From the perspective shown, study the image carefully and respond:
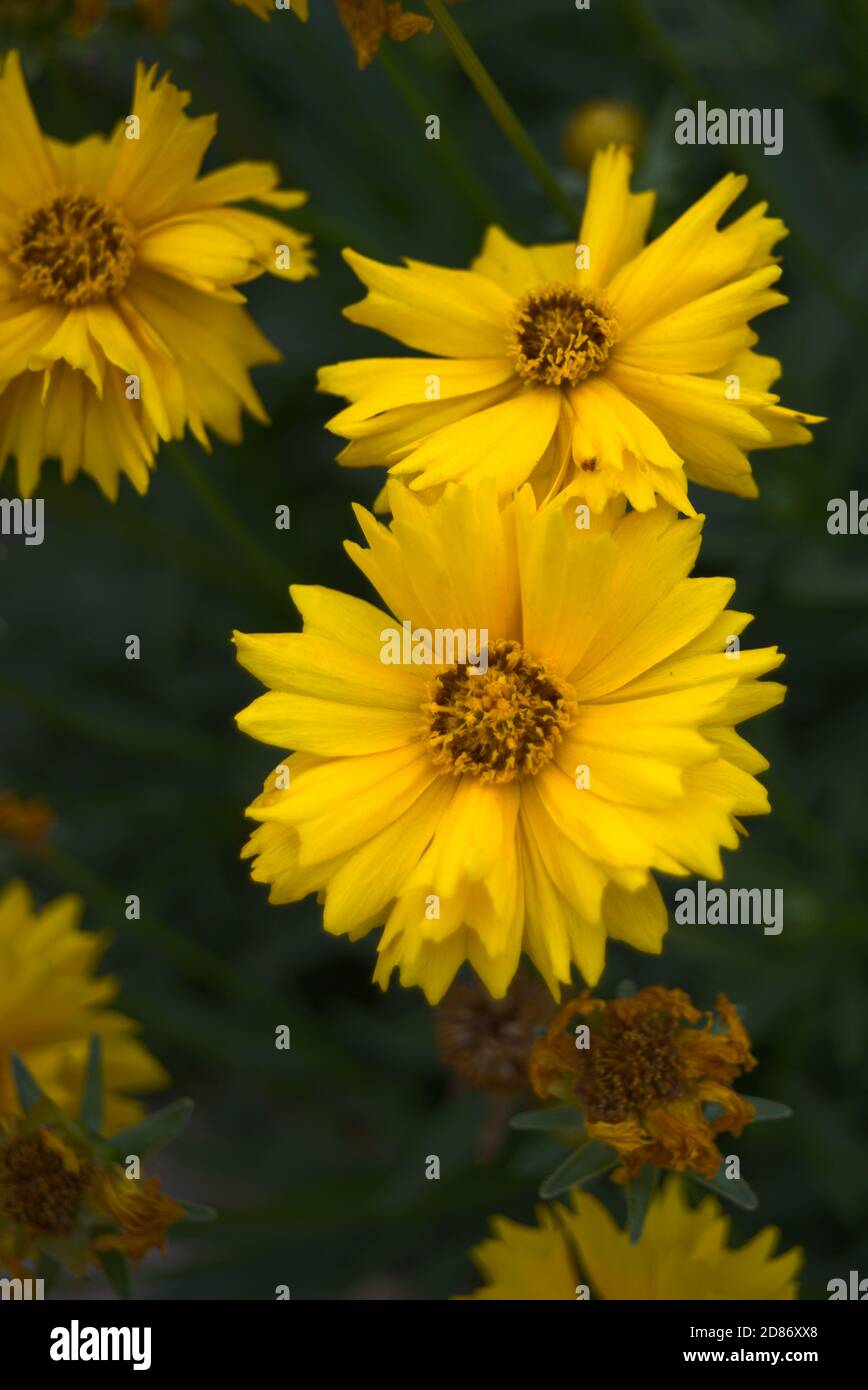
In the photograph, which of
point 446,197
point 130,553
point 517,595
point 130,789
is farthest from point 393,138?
point 517,595

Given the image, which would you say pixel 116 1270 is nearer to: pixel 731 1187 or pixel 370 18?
pixel 731 1187

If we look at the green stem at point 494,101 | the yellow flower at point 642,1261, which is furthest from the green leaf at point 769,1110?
the green stem at point 494,101

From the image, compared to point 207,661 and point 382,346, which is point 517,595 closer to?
point 382,346

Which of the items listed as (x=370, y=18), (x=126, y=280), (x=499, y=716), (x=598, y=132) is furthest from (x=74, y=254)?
(x=598, y=132)

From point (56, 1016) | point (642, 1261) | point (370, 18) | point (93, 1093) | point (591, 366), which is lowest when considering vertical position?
point (642, 1261)

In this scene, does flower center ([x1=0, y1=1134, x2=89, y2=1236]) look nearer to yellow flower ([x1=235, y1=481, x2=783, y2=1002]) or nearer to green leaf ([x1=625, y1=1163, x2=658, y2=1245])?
yellow flower ([x1=235, y1=481, x2=783, y2=1002])

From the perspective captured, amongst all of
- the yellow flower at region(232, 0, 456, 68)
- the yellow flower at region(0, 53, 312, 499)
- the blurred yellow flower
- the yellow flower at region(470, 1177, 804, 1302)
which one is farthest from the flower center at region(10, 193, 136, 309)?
the yellow flower at region(470, 1177, 804, 1302)

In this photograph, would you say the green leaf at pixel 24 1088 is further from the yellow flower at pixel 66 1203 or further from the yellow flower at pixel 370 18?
the yellow flower at pixel 370 18
